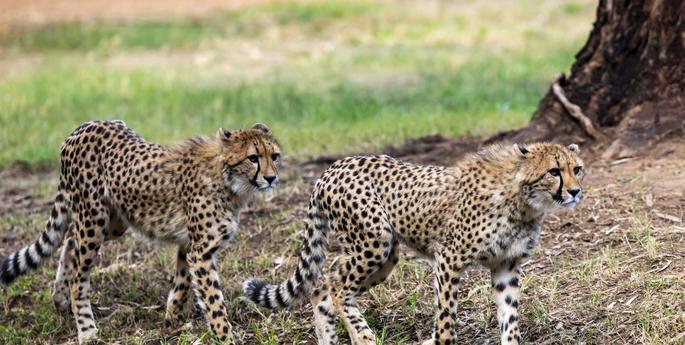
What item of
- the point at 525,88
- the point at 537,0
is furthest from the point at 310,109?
the point at 537,0

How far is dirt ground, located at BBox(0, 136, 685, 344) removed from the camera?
5.99 m

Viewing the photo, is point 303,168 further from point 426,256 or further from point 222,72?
point 222,72

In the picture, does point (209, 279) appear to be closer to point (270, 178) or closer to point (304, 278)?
point (304, 278)

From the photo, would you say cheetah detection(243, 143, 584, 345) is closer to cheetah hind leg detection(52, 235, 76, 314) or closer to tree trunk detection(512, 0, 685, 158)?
cheetah hind leg detection(52, 235, 76, 314)

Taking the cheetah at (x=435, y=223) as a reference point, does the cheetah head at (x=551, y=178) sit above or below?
above

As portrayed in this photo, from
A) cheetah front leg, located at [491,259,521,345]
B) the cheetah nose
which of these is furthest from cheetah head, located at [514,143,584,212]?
the cheetah nose

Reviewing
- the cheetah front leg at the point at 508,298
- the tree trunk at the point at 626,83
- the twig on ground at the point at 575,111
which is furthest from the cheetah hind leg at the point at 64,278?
the twig on ground at the point at 575,111

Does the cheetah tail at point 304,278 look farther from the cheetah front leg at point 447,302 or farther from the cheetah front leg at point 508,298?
the cheetah front leg at point 508,298

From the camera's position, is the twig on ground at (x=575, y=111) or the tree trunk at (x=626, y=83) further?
the twig on ground at (x=575, y=111)

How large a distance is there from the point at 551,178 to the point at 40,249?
9.72 ft

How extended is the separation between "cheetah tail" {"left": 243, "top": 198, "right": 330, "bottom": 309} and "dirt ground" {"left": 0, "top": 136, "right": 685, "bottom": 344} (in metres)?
0.20

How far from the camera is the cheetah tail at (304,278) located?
20.1 ft

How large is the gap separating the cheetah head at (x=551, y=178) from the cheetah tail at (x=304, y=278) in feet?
3.58

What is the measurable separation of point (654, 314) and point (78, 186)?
10.2ft
